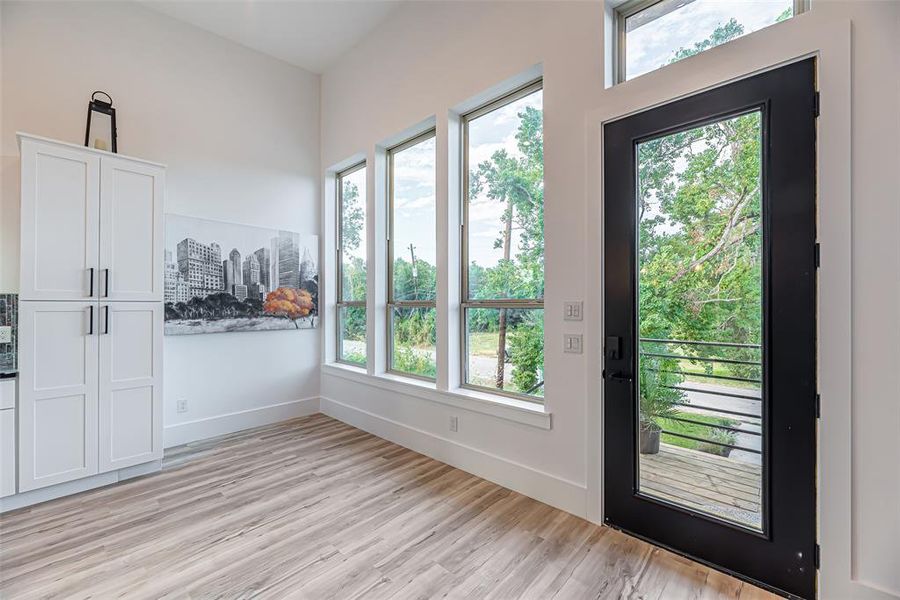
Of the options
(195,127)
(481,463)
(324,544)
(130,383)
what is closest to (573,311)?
(481,463)

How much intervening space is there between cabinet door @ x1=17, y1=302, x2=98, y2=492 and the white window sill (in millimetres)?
2078

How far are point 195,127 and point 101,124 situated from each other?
700mm

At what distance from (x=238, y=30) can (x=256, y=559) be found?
14.7 ft

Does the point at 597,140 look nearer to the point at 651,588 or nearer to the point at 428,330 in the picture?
the point at 428,330

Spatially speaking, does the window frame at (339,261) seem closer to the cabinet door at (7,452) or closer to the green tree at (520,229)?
the green tree at (520,229)

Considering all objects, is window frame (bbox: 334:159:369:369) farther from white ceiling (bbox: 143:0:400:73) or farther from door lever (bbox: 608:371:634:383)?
door lever (bbox: 608:371:634:383)

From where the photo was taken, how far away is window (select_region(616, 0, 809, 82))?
1.90 meters

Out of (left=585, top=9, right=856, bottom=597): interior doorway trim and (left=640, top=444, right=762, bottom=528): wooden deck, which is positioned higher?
(left=585, top=9, right=856, bottom=597): interior doorway trim

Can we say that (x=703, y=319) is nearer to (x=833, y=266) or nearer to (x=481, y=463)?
(x=833, y=266)

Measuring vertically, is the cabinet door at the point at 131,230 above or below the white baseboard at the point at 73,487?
above

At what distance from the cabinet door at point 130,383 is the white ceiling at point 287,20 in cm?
271

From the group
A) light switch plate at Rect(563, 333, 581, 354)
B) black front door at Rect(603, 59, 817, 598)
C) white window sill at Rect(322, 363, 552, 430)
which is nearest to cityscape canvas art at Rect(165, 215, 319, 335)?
white window sill at Rect(322, 363, 552, 430)

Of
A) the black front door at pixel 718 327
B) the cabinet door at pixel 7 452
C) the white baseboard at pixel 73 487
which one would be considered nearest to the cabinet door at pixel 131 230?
the cabinet door at pixel 7 452

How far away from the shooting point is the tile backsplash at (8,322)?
8.94 ft
